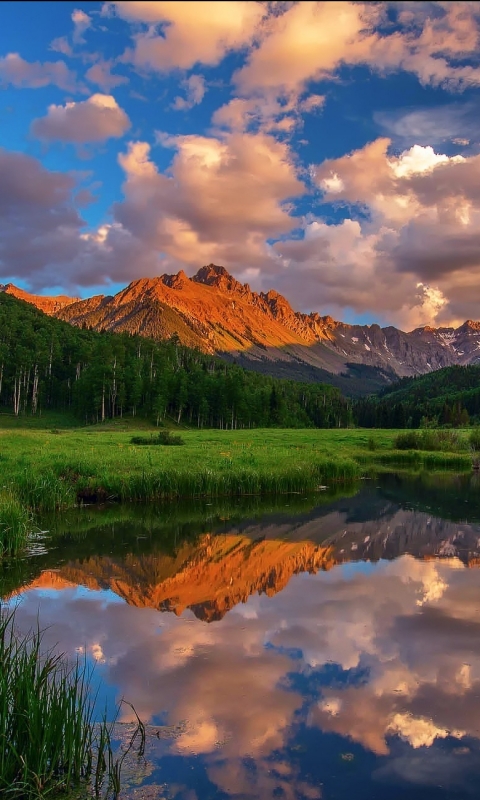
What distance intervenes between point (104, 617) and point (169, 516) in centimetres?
1536

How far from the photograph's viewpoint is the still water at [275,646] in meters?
9.73

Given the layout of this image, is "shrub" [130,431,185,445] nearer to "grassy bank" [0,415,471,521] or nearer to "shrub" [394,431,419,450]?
"grassy bank" [0,415,471,521]

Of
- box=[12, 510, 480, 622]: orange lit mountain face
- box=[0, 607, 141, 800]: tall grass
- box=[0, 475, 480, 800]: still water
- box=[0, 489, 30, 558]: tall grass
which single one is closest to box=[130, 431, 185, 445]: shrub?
box=[12, 510, 480, 622]: orange lit mountain face

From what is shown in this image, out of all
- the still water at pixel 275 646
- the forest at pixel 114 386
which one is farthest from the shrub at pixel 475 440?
the forest at pixel 114 386

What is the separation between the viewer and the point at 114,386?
4525 inches

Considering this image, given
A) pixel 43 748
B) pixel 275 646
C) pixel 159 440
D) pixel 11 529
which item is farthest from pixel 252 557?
pixel 159 440

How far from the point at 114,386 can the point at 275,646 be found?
103612 millimetres

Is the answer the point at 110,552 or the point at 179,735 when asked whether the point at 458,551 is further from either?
the point at 179,735

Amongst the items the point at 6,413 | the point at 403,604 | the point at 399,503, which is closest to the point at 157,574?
the point at 403,604

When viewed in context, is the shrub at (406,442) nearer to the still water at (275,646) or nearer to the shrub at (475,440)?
the shrub at (475,440)

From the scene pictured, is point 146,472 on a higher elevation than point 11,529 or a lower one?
higher

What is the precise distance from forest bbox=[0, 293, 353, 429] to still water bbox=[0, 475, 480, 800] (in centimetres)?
8926

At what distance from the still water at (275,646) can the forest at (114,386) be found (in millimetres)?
89264

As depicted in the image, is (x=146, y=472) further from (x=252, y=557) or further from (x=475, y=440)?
(x=475, y=440)
